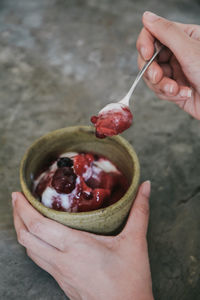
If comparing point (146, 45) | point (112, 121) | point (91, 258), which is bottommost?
point (91, 258)

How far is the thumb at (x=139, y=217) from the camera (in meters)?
0.69

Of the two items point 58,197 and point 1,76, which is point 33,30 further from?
point 58,197

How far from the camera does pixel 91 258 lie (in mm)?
641

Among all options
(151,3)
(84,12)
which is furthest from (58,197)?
(151,3)

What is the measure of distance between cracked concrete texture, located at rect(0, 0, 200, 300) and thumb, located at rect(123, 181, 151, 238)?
195 millimetres

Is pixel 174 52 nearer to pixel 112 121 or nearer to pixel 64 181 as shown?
pixel 112 121

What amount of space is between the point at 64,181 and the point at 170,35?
501 millimetres

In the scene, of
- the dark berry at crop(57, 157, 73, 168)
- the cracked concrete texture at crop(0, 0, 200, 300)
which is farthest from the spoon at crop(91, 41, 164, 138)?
the cracked concrete texture at crop(0, 0, 200, 300)

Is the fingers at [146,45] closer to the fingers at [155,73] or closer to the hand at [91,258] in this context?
the fingers at [155,73]

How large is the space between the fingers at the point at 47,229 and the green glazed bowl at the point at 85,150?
0.01 meters

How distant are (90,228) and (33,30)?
1.31 m

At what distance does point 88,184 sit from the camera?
2.54ft

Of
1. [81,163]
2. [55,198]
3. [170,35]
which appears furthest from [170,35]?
[55,198]

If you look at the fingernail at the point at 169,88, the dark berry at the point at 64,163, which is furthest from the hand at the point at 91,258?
the fingernail at the point at 169,88
